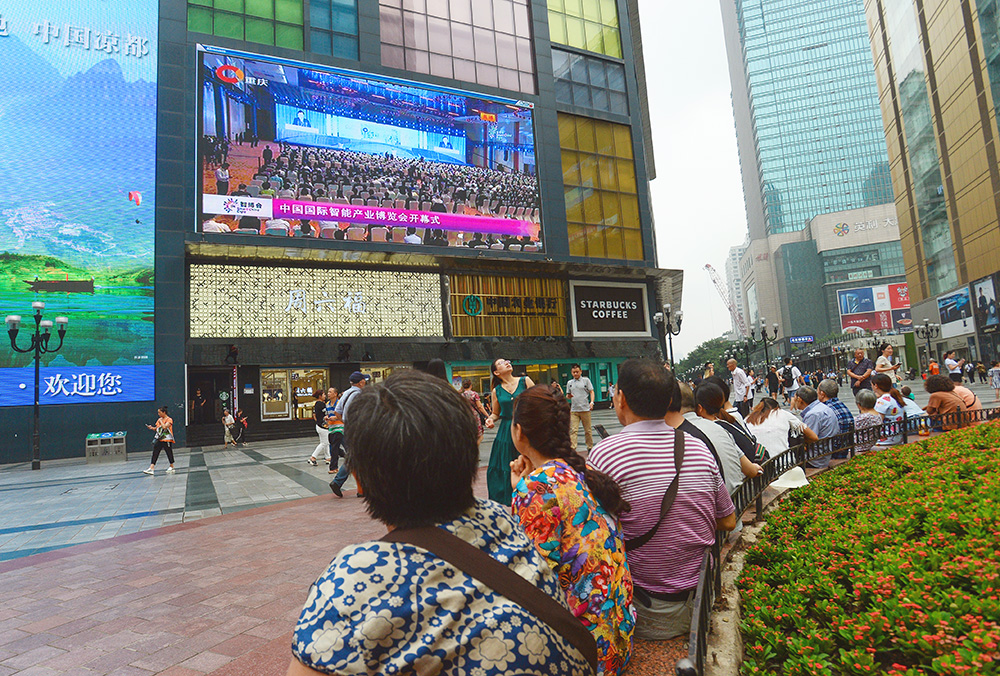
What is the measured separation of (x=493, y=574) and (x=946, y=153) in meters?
57.2

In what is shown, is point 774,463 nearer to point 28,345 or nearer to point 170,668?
point 170,668

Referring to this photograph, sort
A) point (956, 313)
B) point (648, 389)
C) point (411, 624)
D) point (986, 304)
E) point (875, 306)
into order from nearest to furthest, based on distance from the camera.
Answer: point (411, 624) → point (648, 389) → point (986, 304) → point (956, 313) → point (875, 306)

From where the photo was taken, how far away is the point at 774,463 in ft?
18.4

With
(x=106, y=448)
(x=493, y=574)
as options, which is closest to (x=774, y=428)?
(x=493, y=574)

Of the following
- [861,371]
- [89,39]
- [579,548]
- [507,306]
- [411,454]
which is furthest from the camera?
[507,306]

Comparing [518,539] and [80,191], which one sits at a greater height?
[80,191]

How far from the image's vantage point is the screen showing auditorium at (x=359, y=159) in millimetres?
20859

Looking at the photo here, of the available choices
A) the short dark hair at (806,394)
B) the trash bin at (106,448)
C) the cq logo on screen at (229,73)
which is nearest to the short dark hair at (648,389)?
the short dark hair at (806,394)

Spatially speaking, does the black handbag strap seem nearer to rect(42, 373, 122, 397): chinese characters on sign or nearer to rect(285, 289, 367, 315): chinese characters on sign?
rect(285, 289, 367, 315): chinese characters on sign

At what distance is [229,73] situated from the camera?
69.9ft

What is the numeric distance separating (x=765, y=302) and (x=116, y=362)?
126886 millimetres

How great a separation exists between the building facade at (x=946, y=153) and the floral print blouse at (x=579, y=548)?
160 feet

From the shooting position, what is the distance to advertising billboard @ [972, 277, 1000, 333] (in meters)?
38.3

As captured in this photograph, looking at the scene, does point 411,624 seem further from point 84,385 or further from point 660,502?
point 84,385
